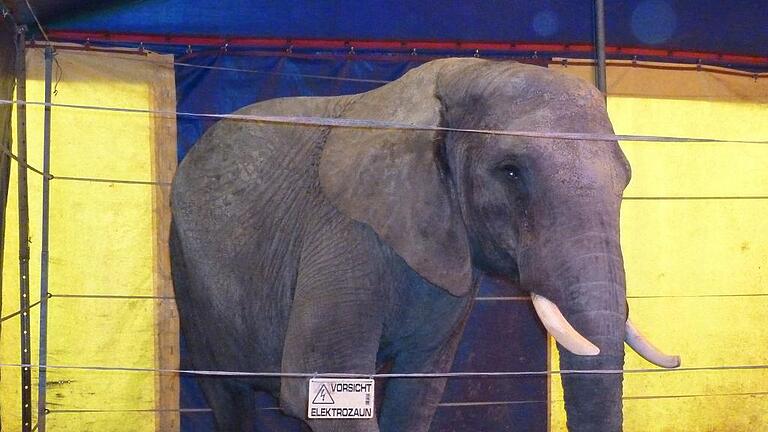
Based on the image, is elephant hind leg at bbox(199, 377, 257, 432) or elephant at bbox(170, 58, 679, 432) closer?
elephant at bbox(170, 58, 679, 432)

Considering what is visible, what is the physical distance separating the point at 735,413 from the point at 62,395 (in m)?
2.13

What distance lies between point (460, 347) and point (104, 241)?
1.13 meters

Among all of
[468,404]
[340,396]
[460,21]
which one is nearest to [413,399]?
[340,396]

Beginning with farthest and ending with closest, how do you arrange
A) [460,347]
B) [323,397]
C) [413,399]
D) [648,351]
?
[460,347] → [413,399] → [323,397] → [648,351]

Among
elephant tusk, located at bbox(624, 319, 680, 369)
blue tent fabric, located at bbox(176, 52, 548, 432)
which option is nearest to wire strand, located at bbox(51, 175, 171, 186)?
blue tent fabric, located at bbox(176, 52, 548, 432)

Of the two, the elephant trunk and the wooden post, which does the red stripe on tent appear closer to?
the wooden post

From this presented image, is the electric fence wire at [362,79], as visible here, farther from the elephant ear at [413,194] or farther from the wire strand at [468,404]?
the wire strand at [468,404]

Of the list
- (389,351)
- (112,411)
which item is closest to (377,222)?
(389,351)

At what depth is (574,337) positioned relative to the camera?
1.79 m

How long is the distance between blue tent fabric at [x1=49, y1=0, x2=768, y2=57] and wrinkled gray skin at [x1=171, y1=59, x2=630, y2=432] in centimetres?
31

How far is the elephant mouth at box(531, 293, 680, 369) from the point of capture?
69.7 inches

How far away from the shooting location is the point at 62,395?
2.88 m

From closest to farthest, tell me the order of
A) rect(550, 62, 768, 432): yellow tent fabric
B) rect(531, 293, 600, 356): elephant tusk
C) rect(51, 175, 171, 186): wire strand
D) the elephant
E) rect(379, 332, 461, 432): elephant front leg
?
rect(531, 293, 600, 356): elephant tusk
the elephant
rect(379, 332, 461, 432): elephant front leg
rect(51, 175, 171, 186): wire strand
rect(550, 62, 768, 432): yellow tent fabric

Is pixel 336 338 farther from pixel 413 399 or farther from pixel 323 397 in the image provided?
pixel 413 399
